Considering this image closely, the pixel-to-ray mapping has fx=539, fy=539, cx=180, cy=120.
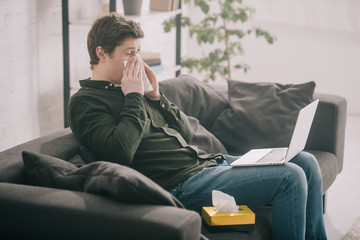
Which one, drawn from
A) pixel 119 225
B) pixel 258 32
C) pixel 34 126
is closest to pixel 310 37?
pixel 258 32

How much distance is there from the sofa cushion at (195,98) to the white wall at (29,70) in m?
0.77

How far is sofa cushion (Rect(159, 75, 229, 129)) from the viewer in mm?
2523

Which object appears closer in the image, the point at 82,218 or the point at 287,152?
the point at 82,218

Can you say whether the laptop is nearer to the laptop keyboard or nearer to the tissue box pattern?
the laptop keyboard

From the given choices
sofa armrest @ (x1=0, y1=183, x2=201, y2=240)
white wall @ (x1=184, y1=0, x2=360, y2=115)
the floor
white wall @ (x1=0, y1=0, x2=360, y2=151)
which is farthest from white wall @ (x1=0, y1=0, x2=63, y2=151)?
white wall @ (x1=184, y1=0, x2=360, y2=115)

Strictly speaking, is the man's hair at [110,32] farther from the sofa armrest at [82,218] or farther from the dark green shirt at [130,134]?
the sofa armrest at [82,218]

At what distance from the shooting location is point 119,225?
1330 millimetres

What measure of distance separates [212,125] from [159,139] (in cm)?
76

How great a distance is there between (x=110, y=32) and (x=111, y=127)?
0.36 meters

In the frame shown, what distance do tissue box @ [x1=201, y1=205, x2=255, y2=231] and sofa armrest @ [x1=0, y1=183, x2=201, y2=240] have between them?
1.17 ft

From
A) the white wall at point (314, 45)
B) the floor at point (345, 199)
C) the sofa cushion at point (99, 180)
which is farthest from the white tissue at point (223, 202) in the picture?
the white wall at point (314, 45)

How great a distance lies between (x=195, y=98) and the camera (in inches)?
103

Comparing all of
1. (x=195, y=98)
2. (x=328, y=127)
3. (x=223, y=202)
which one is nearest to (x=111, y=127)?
(x=223, y=202)

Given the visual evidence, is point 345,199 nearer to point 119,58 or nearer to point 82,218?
point 119,58
